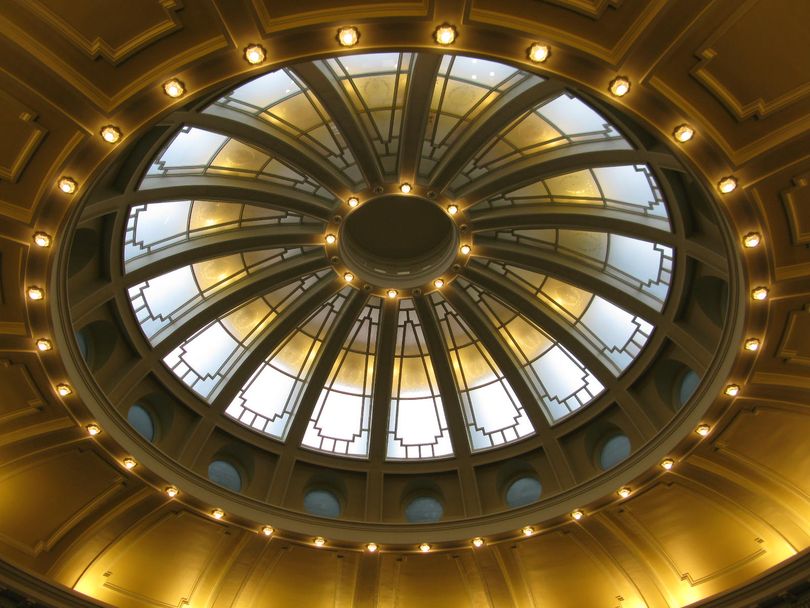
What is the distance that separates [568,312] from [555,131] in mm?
6010

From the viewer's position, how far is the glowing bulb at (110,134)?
9.98m

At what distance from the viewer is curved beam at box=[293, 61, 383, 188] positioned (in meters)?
13.6

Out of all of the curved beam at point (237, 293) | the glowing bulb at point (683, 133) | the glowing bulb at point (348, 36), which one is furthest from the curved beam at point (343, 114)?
the glowing bulb at point (683, 133)

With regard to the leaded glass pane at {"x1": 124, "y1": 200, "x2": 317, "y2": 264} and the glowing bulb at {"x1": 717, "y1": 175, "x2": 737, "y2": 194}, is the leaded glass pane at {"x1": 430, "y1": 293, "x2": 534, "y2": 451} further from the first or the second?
the glowing bulb at {"x1": 717, "y1": 175, "x2": 737, "y2": 194}

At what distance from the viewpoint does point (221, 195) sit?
15656 millimetres

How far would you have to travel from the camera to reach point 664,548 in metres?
17.3

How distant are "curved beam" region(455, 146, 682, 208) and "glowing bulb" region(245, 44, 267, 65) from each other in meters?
7.66

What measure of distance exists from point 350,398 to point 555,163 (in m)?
10.0

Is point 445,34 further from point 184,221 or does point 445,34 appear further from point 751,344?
point 184,221

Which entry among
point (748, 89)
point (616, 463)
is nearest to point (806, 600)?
point (616, 463)

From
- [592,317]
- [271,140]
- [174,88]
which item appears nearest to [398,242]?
[271,140]

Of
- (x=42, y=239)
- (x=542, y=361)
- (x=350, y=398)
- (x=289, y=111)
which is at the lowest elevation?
(x=42, y=239)

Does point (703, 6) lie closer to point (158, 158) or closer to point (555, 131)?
point (555, 131)

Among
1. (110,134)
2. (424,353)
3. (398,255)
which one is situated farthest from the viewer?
(424,353)
